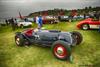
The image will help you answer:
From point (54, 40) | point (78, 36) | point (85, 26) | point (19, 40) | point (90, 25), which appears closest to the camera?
point (54, 40)

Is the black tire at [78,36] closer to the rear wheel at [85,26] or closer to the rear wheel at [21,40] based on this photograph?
the rear wheel at [21,40]

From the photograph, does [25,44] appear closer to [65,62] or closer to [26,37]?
[26,37]

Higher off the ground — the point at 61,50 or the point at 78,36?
the point at 78,36

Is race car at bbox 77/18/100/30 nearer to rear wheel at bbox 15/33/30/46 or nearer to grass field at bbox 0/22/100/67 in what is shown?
grass field at bbox 0/22/100/67

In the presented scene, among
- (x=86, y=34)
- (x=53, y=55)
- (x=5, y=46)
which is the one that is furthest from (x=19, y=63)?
(x=86, y=34)

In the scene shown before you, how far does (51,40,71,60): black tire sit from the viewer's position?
9977mm

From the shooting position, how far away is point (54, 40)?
37.1ft

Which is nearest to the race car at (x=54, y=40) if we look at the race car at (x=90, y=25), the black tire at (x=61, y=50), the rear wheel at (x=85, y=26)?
the black tire at (x=61, y=50)

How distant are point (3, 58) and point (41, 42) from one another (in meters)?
2.53

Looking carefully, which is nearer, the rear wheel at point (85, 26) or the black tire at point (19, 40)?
the black tire at point (19, 40)

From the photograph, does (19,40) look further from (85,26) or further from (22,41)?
(85,26)

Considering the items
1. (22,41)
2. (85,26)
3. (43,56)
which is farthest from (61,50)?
(85,26)

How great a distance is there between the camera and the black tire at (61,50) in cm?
998

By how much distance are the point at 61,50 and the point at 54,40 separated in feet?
3.96
